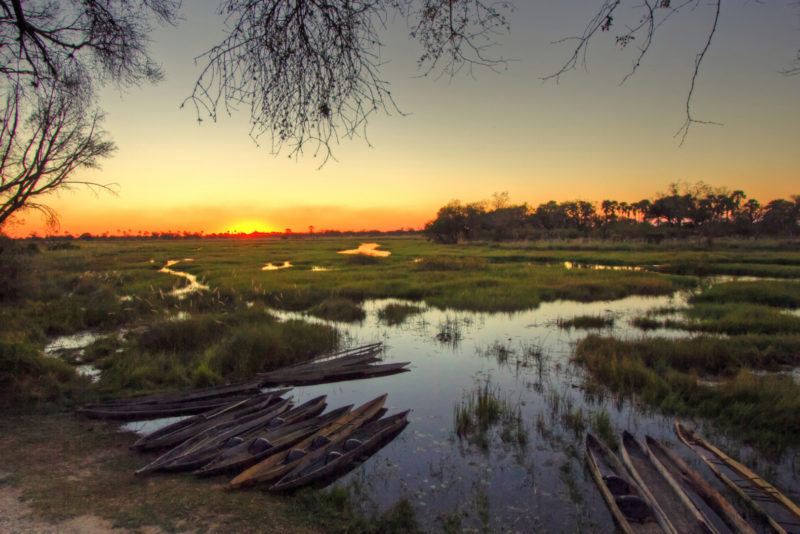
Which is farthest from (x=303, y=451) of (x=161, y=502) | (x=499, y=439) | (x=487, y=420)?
(x=487, y=420)

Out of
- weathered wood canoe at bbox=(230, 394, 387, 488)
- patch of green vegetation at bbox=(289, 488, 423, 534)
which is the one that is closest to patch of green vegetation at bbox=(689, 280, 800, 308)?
weathered wood canoe at bbox=(230, 394, 387, 488)

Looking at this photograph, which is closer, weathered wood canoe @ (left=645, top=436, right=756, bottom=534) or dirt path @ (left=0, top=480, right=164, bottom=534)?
dirt path @ (left=0, top=480, right=164, bottom=534)

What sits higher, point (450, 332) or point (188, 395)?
point (188, 395)

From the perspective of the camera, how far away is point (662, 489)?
5355 millimetres

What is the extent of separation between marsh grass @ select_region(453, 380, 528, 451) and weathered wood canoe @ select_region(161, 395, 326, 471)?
115 inches

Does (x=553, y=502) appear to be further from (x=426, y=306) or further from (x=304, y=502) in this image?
(x=426, y=306)

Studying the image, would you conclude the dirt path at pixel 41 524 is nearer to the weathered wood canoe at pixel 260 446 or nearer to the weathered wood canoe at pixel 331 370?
the weathered wood canoe at pixel 260 446

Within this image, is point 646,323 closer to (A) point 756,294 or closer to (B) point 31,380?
(A) point 756,294

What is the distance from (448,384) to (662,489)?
5.41 m

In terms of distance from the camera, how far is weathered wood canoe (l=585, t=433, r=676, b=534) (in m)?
4.64

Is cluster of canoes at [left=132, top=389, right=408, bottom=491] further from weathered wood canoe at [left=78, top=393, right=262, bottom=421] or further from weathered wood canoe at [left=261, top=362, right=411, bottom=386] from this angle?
weathered wood canoe at [left=261, top=362, right=411, bottom=386]

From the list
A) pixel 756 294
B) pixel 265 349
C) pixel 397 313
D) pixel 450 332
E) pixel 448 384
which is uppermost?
pixel 756 294

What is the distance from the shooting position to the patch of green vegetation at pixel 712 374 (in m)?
7.22

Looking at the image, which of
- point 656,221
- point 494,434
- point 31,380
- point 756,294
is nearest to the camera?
point 494,434
